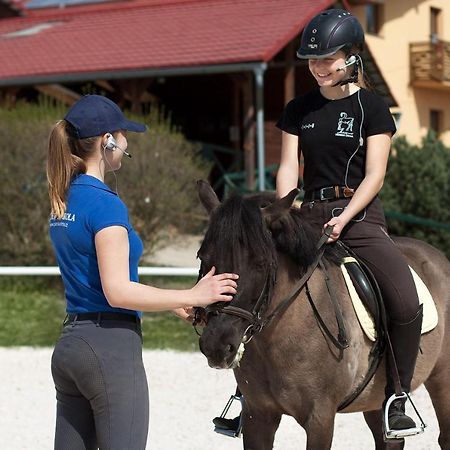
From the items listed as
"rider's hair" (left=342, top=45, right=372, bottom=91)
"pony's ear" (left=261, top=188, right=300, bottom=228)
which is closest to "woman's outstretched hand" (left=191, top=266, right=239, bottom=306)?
"pony's ear" (left=261, top=188, right=300, bottom=228)

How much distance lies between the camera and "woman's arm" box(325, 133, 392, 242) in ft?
13.6

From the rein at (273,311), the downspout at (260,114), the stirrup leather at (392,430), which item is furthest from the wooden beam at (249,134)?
the rein at (273,311)

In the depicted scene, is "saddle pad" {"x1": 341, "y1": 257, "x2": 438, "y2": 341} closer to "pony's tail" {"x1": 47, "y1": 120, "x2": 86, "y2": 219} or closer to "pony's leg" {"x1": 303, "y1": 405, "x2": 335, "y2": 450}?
"pony's leg" {"x1": 303, "y1": 405, "x2": 335, "y2": 450}

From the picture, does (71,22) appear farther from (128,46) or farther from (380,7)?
(380,7)

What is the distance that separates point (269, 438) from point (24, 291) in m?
8.64

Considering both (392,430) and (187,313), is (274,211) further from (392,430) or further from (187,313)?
(392,430)

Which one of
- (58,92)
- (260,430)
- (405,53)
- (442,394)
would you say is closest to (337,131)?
(260,430)

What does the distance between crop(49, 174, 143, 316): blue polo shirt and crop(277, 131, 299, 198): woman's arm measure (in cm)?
124

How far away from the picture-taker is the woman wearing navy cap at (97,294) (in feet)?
10.5

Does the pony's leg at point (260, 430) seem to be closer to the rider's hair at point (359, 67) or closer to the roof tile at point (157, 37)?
the rider's hair at point (359, 67)

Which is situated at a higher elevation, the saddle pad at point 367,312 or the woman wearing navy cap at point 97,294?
the woman wearing navy cap at point 97,294

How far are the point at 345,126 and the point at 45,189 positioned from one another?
7818 millimetres

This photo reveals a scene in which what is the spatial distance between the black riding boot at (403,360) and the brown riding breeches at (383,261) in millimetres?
48

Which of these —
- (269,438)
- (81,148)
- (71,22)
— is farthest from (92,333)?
(71,22)
